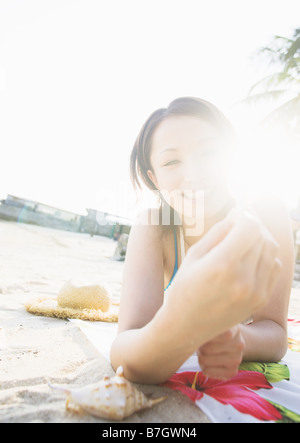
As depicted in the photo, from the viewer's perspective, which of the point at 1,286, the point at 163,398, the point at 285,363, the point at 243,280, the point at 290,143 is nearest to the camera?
the point at 243,280

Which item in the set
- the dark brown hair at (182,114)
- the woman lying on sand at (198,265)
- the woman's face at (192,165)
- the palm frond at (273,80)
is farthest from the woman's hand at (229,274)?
the palm frond at (273,80)

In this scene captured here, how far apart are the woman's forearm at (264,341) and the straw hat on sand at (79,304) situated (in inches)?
51.0

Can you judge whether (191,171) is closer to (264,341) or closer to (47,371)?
(264,341)

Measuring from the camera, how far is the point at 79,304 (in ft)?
7.95

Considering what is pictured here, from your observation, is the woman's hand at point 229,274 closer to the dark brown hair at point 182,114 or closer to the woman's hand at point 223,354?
Answer: the woman's hand at point 223,354

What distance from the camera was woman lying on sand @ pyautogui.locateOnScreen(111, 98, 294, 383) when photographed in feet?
2.03

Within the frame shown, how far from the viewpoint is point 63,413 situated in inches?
33.4

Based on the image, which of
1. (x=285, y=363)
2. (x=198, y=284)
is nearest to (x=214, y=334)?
(x=198, y=284)

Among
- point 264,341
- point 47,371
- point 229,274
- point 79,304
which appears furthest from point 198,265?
point 79,304

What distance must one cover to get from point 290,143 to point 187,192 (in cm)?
1236

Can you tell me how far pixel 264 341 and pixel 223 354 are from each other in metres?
0.54

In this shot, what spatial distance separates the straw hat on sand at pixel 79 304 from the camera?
221 centimetres

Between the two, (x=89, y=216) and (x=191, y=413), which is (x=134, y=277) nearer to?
(x=191, y=413)

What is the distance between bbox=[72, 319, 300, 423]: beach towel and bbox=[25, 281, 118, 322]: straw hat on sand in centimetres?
85
